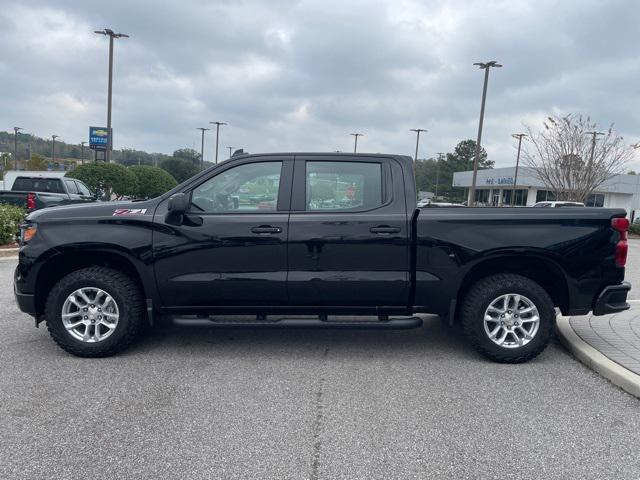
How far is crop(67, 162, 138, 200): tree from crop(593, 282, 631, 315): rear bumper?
23241mm

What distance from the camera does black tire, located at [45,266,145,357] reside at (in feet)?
15.7

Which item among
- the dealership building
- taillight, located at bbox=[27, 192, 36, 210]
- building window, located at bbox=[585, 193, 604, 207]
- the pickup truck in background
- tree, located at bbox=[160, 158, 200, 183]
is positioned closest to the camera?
taillight, located at bbox=[27, 192, 36, 210]

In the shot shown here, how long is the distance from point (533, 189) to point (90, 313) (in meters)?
52.2

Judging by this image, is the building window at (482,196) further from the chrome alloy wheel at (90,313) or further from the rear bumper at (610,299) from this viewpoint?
the chrome alloy wheel at (90,313)

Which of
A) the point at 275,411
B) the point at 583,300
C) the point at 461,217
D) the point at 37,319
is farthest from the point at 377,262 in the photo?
the point at 37,319

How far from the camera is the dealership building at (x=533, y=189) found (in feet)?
151

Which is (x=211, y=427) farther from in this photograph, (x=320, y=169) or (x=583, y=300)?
(x=583, y=300)

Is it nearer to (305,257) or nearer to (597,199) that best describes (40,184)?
(305,257)

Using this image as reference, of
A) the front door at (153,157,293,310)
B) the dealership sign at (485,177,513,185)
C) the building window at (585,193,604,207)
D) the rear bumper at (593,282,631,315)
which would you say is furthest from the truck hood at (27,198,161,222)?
the dealership sign at (485,177,513,185)

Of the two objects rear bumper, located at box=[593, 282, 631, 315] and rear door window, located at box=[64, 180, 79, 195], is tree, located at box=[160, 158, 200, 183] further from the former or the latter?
rear bumper, located at box=[593, 282, 631, 315]

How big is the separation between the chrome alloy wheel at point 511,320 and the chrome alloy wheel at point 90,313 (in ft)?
11.2

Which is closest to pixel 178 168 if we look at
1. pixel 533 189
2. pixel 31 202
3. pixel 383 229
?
pixel 533 189

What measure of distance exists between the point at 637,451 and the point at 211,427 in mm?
2711

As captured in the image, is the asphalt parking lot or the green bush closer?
the asphalt parking lot
